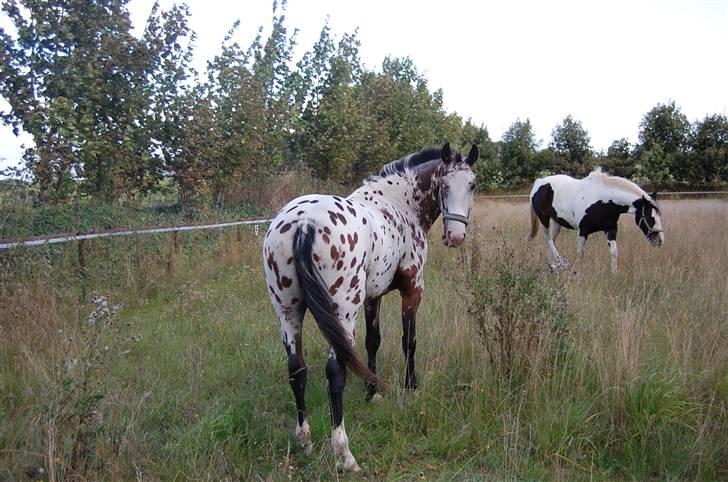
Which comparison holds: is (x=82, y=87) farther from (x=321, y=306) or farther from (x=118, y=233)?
(x=321, y=306)

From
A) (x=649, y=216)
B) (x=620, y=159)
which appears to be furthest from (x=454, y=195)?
(x=620, y=159)

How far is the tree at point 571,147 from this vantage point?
30203 mm

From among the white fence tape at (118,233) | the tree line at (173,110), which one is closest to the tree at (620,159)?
the tree line at (173,110)

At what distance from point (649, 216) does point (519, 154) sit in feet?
92.7

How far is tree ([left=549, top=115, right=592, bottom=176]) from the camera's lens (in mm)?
30203

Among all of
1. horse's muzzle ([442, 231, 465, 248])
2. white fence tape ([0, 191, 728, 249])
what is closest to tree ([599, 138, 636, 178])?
white fence tape ([0, 191, 728, 249])

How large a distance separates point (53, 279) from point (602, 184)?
852 cm

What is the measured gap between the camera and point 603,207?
771 centimetres

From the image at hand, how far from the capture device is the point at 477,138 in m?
38.6

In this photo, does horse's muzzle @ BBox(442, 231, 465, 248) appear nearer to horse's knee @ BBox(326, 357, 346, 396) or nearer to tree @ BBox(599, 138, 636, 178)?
horse's knee @ BBox(326, 357, 346, 396)

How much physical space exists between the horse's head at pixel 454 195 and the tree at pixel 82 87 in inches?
207

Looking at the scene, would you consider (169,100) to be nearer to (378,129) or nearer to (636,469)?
(378,129)

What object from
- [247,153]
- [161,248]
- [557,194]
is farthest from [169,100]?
[557,194]

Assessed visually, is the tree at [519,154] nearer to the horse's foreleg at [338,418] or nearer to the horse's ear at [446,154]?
the horse's ear at [446,154]
